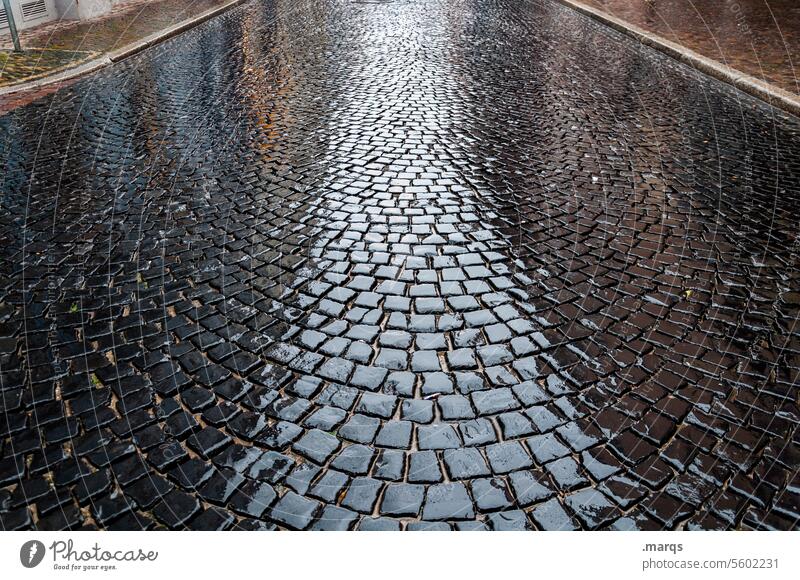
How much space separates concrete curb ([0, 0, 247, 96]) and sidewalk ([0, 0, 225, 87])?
20cm

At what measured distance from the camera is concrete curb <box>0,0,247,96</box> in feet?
31.0

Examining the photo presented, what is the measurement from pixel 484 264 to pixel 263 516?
273cm

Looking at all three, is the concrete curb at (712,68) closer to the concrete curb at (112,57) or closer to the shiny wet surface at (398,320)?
the shiny wet surface at (398,320)

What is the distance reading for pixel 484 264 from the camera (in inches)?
185

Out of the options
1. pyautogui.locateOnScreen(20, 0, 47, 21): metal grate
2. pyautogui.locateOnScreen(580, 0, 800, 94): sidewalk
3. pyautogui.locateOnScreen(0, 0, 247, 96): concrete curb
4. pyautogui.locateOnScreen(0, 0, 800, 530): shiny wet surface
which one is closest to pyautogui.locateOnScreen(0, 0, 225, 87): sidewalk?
pyautogui.locateOnScreen(0, 0, 247, 96): concrete curb

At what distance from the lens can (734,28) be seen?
13930 mm

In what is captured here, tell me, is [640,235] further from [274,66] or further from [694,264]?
[274,66]

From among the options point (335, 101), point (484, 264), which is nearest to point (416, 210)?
point (484, 264)

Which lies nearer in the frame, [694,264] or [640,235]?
[694,264]

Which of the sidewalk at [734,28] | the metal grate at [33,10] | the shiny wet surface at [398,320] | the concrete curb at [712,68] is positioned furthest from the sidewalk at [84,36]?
the sidewalk at [734,28]

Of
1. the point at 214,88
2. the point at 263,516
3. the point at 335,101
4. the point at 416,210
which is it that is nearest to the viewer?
the point at 263,516
